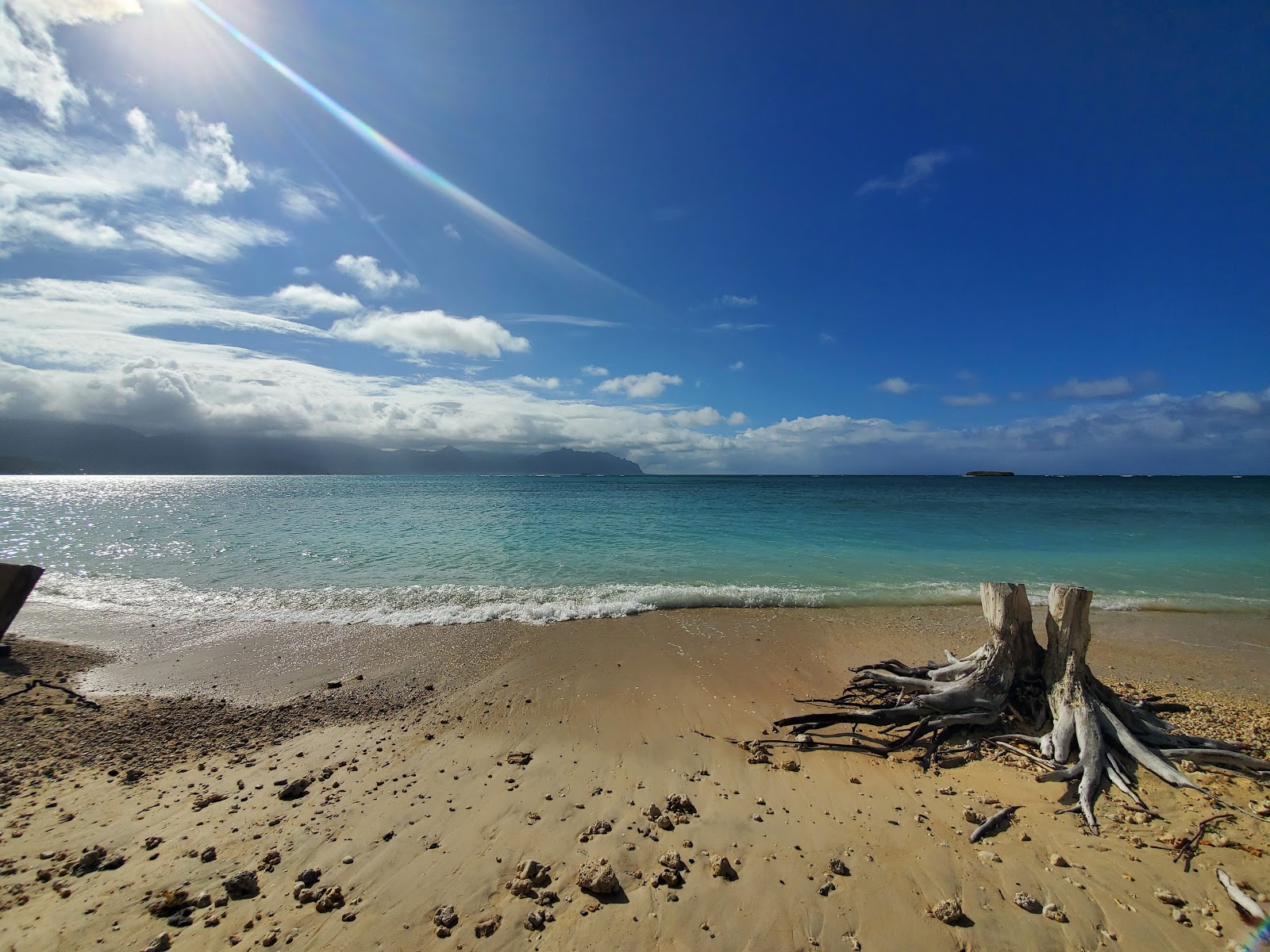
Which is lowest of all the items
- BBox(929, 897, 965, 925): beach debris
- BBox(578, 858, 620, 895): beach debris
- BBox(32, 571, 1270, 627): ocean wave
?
BBox(32, 571, 1270, 627): ocean wave

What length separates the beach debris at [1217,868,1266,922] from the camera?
11.3 feet

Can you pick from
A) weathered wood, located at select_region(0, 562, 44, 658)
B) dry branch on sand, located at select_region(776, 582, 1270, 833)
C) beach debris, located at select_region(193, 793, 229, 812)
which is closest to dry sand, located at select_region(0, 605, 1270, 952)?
beach debris, located at select_region(193, 793, 229, 812)

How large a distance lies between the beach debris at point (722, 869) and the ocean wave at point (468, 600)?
27.5 feet

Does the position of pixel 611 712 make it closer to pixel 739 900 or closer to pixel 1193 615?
pixel 739 900

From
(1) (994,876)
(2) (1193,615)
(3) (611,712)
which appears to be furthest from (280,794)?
(2) (1193,615)

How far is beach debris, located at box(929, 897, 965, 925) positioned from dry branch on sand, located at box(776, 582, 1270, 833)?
2446mm

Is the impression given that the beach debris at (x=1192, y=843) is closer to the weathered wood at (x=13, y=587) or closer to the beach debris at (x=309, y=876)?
the beach debris at (x=309, y=876)

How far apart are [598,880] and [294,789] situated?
364 centimetres

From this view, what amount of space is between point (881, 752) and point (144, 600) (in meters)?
18.0

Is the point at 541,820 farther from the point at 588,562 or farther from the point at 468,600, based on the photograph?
the point at 588,562

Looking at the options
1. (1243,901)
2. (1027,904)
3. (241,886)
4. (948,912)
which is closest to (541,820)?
(241,886)

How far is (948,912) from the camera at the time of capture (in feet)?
12.0

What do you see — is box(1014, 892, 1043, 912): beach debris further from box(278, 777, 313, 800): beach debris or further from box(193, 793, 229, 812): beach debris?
box(193, 793, 229, 812): beach debris

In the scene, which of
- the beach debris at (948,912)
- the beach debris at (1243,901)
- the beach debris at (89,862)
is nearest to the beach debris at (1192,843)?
the beach debris at (1243,901)
